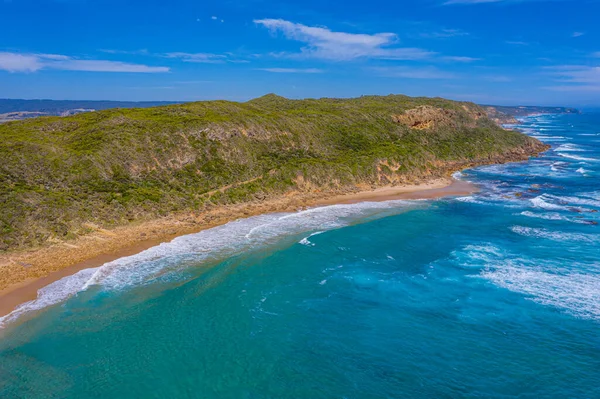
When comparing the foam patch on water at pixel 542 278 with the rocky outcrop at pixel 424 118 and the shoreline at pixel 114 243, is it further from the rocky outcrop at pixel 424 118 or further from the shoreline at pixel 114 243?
the rocky outcrop at pixel 424 118

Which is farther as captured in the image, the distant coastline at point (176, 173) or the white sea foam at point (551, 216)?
the white sea foam at point (551, 216)

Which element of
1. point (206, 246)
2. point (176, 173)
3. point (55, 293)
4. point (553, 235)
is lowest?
point (553, 235)

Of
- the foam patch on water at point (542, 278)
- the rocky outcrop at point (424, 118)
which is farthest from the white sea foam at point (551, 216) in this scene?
the rocky outcrop at point (424, 118)

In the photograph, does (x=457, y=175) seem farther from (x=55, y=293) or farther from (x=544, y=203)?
(x=55, y=293)

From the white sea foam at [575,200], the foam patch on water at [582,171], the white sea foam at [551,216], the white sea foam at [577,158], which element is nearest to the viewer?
the white sea foam at [551,216]

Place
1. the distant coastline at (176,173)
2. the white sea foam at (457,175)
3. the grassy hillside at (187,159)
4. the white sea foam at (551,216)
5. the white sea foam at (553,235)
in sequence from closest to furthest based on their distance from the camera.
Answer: the distant coastline at (176,173) < the white sea foam at (553,235) < the grassy hillside at (187,159) < the white sea foam at (551,216) < the white sea foam at (457,175)

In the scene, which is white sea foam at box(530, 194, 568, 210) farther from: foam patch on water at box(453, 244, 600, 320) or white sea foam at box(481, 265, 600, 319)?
white sea foam at box(481, 265, 600, 319)

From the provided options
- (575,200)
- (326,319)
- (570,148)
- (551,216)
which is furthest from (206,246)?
(570,148)
